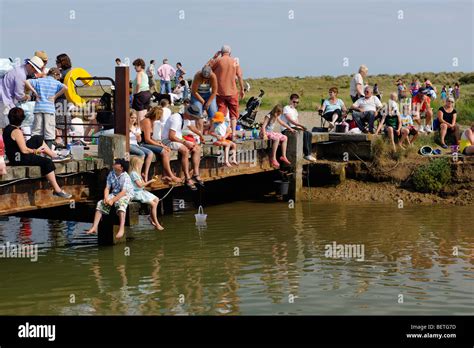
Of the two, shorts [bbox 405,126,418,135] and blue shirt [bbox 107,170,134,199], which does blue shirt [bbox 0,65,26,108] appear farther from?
shorts [bbox 405,126,418,135]

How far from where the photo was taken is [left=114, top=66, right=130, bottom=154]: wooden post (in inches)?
659

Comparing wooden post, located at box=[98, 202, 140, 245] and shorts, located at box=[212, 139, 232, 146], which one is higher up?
shorts, located at box=[212, 139, 232, 146]

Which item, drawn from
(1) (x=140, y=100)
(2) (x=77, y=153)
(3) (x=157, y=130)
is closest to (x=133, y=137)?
(3) (x=157, y=130)

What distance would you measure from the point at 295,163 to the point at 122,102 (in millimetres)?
6555

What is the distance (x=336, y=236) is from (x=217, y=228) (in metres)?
2.33

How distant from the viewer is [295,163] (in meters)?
22.5

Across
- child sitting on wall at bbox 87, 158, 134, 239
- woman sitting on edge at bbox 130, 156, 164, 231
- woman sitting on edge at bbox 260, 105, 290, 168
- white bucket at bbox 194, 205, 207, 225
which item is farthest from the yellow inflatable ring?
woman sitting on edge at bbox 260, 105, 290, 168

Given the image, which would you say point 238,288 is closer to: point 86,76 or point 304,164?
point 86,76

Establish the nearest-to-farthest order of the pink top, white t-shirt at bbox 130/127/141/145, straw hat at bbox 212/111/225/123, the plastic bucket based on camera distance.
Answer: white t-shirt at bbox 130/127/141/145
straw hat at bbox 212/111/225/123
the plastic bucket
the pink top

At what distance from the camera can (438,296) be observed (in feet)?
45.1

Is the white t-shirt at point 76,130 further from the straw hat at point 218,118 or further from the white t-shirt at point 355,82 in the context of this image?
the white t-shirt at point 355,82

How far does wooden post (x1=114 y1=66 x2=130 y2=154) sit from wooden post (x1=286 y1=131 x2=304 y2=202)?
6171 millimetres

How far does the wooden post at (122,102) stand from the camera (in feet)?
55.0

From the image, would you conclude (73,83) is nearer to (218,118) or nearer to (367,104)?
(218,118)
